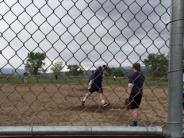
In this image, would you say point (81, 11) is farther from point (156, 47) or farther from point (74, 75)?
point (74, 75)

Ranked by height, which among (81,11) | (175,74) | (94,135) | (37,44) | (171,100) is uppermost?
(81,11)

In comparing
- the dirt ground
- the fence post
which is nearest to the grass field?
the dirt ground

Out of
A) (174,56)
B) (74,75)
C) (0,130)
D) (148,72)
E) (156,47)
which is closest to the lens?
(0,130)

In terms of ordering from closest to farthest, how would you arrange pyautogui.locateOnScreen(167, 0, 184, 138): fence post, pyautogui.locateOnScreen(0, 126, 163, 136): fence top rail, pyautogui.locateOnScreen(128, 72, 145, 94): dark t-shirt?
pyautogui.locateOnScreen(0, 126, 163, 136): fence top rail
pyautogui.locateOnScreen(167, 0, 184, 138): fence post
pyautogui.locateOnScreen(128, 72, 145, 94): dark t-shirt

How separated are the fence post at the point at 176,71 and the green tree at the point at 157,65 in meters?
0.30

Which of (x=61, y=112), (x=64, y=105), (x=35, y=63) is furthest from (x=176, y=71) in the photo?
(x=64, y=105)

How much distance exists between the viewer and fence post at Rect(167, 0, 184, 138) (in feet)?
7.61

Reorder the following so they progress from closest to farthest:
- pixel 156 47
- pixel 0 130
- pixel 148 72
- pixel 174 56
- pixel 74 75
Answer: pixel 0 130 < pixel 174 56 < pixel 156 47 < pixel 148 72 < pixel 74 75

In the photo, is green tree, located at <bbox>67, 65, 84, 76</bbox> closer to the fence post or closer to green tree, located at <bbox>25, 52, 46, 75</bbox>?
green tree, located at <bbox>25, 52, 46, 75</bbox>

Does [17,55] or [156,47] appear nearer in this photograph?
[17,55]

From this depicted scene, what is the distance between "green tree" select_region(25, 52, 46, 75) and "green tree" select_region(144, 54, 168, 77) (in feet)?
2.17

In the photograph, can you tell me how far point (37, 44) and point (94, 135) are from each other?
0.60m

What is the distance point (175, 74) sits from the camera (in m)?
2.33

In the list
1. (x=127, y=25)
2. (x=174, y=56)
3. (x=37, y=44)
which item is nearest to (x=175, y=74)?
(x=174, y=56)
